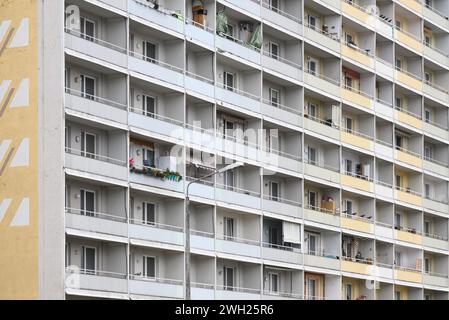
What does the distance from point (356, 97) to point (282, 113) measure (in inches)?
381

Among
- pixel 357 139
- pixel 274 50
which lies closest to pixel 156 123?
pixel 274 50

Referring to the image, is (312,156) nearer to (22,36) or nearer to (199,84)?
(199,84)

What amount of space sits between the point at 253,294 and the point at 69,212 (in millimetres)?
15109

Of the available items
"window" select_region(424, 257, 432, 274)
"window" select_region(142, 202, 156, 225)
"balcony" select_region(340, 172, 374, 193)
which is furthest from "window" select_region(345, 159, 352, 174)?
"window" select_region(142, 202, 156, 225)

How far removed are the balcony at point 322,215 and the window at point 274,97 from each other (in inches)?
253

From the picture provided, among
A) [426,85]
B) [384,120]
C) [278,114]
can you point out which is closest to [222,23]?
[278,114]

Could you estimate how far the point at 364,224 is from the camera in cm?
7938

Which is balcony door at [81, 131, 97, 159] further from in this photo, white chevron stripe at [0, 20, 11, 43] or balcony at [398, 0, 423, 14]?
balcony at [398, 0, 423, 14]

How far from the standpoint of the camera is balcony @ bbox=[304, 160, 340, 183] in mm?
74000

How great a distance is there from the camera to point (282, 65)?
236 ft

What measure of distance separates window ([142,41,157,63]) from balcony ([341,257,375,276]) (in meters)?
20.4

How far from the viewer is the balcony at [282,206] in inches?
2746

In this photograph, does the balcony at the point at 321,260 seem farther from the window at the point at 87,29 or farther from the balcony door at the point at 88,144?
the window at the point at 87,29
